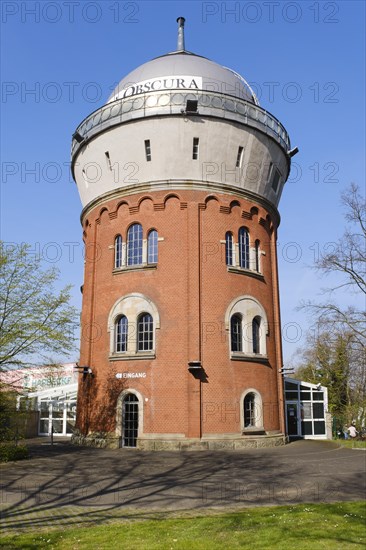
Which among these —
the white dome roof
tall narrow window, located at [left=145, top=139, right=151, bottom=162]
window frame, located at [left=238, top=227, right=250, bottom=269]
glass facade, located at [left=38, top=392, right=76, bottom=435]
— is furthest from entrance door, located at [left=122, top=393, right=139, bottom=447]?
the white dome roof

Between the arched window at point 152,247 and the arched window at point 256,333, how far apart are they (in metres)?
5.75

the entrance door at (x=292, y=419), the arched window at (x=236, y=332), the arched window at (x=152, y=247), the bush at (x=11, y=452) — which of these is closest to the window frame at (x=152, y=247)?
the arched window at (x=152, y=247)

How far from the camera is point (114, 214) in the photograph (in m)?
24.8

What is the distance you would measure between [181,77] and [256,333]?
13.2 metres

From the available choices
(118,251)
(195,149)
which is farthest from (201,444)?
(195,149)

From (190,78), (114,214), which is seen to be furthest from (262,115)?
(114,214)

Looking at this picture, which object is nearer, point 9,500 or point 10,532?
point 10,532

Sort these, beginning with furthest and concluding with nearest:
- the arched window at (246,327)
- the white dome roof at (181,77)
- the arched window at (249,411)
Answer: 1. the white dome roof at (181,77)
2. the arched window at (246,327)
3. the arched window at (249,411)

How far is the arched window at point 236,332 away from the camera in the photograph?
23.0 meters

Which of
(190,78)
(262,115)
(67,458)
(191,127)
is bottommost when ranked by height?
(67,458)

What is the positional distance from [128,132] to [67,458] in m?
14.7

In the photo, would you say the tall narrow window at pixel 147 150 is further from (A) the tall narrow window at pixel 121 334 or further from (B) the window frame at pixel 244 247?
(A) the tall narrow window at pixel 121 334

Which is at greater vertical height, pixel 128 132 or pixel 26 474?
pixel 128 132

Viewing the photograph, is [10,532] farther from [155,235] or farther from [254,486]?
[155,235]
